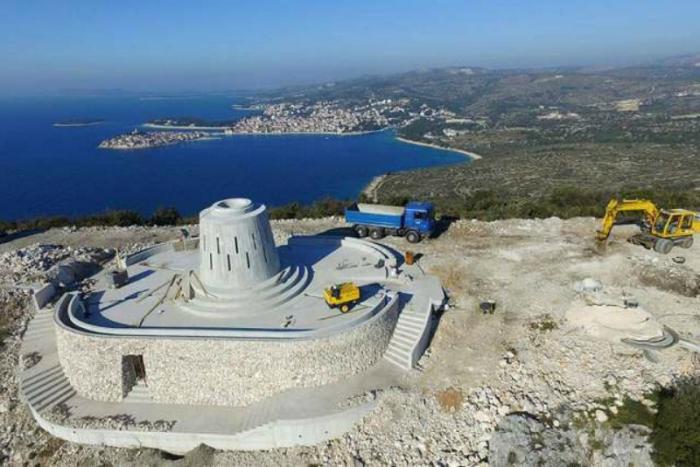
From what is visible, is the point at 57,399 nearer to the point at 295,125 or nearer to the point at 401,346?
the point at 401,346

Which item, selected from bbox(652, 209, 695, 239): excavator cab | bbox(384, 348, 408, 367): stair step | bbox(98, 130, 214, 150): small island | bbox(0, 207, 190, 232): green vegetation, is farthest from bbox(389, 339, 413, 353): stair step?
bbox(98, 130, 214, 150): small island

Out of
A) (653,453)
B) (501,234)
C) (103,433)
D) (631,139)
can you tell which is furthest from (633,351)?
(631,139)

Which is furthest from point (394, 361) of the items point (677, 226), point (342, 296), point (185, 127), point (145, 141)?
point (185, 127)

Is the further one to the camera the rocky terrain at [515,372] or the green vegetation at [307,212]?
the green vegetation at [307,212]

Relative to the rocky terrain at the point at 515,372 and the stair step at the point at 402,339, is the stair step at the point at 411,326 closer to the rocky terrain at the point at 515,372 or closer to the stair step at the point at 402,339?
the stair step at the point at 402,339

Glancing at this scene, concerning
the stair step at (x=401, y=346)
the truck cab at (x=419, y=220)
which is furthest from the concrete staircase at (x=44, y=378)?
the truck cab at (x=419, y=220)

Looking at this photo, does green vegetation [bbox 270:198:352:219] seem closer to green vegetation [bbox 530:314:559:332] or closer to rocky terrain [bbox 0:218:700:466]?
rocky terrain [bbox 0:218:700:466]

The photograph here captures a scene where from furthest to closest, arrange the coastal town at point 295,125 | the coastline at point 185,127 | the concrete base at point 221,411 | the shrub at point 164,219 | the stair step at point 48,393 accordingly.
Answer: the coastline at point 185,127 < the coastal town at point 295,125 < the shrub at point 164,219 < the stair step at point 48,393 < the concrete base at point 221,411

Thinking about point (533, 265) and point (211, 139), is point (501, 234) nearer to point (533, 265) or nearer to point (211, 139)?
point (533, 265)
